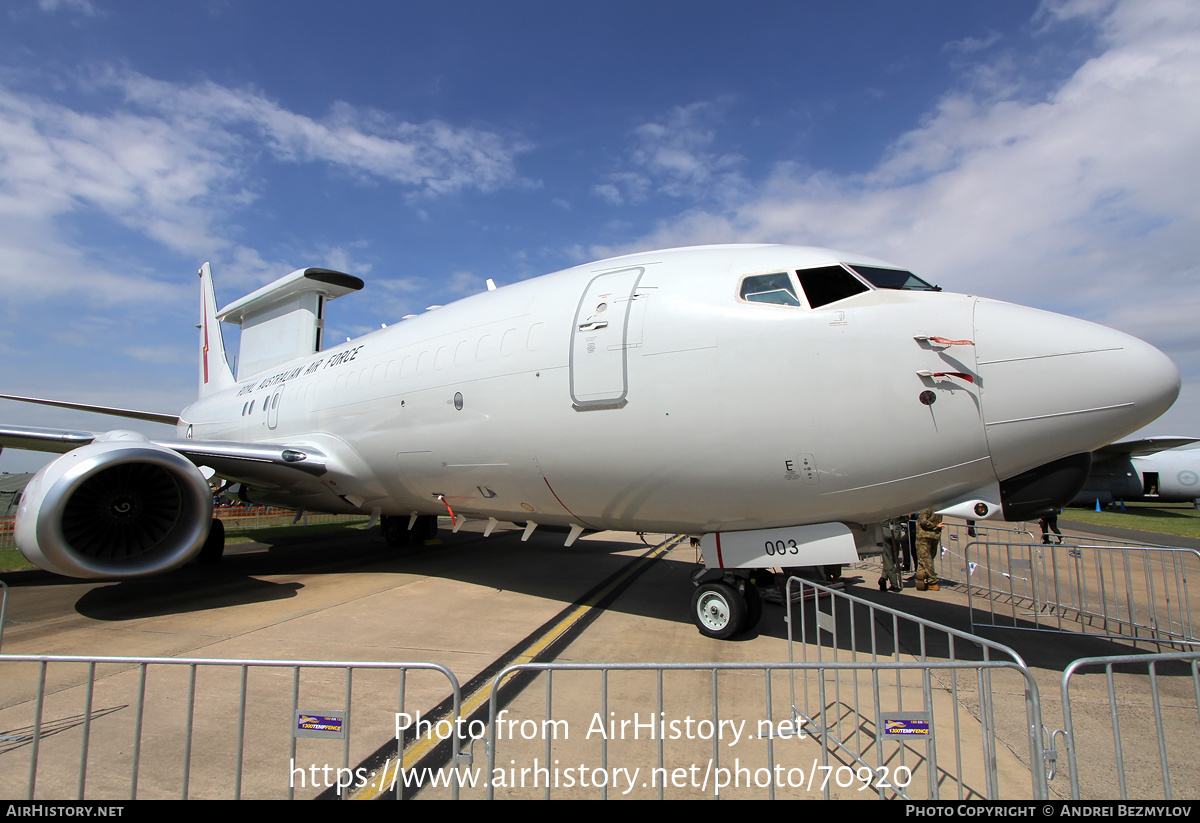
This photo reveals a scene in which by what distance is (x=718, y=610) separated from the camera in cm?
641

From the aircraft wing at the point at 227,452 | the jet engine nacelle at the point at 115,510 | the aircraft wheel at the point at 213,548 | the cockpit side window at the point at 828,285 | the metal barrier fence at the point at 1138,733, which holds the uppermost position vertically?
the cockpit side window at the point at 828,285

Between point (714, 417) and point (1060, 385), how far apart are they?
2.58 metres

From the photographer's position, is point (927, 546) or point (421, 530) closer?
point (927, 546)

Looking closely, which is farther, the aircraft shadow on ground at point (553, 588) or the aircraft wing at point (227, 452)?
the aircraft wing at point (227, 452)

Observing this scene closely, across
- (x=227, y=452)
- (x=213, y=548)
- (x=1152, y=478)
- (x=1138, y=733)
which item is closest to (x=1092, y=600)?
(x=1138, y=733)

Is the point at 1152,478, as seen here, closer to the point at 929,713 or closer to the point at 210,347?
the point at 929,713

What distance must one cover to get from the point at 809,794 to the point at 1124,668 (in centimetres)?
477

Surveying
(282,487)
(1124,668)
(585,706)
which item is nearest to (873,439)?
(585,706)

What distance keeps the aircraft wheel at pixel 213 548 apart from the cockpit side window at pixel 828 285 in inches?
446

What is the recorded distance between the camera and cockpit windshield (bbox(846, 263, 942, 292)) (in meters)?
5.46

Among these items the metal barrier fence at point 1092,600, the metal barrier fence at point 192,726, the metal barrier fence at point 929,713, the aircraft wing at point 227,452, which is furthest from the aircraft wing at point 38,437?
the metal barrier fence at point 1092,600

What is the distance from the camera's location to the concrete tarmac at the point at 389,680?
11.3 feet

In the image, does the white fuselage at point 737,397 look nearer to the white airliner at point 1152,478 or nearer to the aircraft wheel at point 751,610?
the aircraft wheel at point 751,610

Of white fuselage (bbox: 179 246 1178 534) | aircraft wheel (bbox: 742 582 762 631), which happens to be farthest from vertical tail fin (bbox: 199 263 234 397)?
aircraft wheel (bbox: 742 582 762 631)
